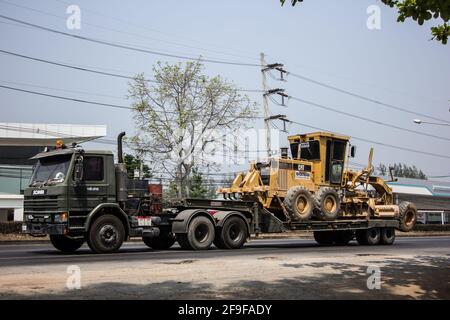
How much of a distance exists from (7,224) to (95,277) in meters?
16.6

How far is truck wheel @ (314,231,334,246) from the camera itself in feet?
68.1

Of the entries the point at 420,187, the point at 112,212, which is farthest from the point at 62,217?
the point at 420,187

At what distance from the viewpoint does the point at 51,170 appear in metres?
14.5

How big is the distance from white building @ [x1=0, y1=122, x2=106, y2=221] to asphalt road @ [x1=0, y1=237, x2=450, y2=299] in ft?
85.2

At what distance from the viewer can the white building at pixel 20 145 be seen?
3666 cm

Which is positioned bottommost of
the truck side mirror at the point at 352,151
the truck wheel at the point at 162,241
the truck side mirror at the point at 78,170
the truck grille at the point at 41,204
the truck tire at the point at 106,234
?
the truck wheel at the point at 162,241

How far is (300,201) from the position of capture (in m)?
18.2

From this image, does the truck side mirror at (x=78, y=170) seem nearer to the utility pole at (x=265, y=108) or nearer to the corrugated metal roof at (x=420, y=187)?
the utility pole at (x=265, y=108)

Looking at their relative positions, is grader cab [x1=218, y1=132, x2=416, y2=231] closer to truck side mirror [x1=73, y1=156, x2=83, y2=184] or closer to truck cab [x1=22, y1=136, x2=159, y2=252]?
truck cab [x1=22, y1=136, x2=159, y2=252]

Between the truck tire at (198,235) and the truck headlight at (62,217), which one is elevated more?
the truck headlight at (62,217)

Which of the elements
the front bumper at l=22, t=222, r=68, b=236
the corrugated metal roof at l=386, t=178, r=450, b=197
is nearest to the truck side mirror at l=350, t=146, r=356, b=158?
the front bumper at l=22, t=222, r=68, b=236

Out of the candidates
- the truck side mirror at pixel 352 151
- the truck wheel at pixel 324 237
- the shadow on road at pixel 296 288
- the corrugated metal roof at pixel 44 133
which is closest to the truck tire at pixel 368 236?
the truck wheel at pixel 324 237

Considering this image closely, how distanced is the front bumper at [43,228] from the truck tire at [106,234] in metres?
0.75

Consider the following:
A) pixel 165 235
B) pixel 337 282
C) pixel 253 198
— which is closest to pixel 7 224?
pixel 165 235
